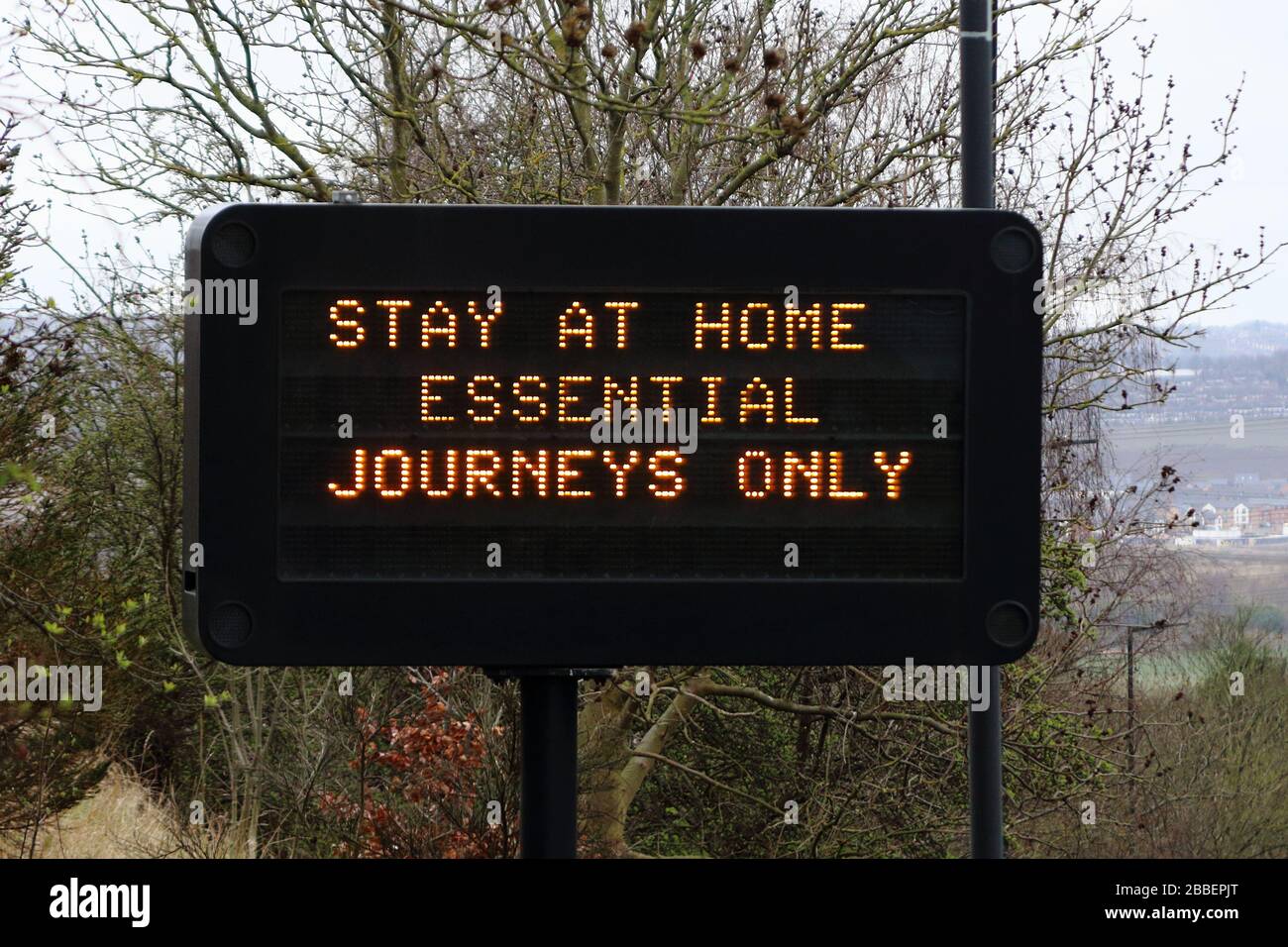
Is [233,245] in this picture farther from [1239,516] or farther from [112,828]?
[1239,516]

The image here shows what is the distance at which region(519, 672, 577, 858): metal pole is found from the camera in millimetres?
3791

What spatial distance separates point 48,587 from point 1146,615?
738cm

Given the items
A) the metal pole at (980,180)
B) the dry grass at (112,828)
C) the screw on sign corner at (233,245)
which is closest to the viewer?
the screw on sign corner at (233,245)

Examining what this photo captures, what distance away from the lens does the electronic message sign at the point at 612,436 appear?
326cm

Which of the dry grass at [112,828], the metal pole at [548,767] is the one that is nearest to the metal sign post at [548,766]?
the metal pole at [548,767]

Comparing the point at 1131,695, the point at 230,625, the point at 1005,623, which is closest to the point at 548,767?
the point at 230,625

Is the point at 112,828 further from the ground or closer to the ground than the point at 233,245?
closer to the ground

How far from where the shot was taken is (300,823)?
8.03 m

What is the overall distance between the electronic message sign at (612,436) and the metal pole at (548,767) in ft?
1.69

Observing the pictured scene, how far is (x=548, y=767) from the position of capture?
12.5 feet

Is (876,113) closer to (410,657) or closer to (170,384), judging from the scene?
(170,384)

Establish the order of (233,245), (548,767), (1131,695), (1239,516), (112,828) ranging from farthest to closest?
(1131,695) < (1239,516) < (112,828) < (548,767) < (233,245)

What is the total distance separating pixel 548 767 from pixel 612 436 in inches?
41.5

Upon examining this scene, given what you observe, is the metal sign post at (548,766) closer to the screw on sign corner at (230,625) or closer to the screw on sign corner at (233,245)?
the screw on sign corner at (230,625)
